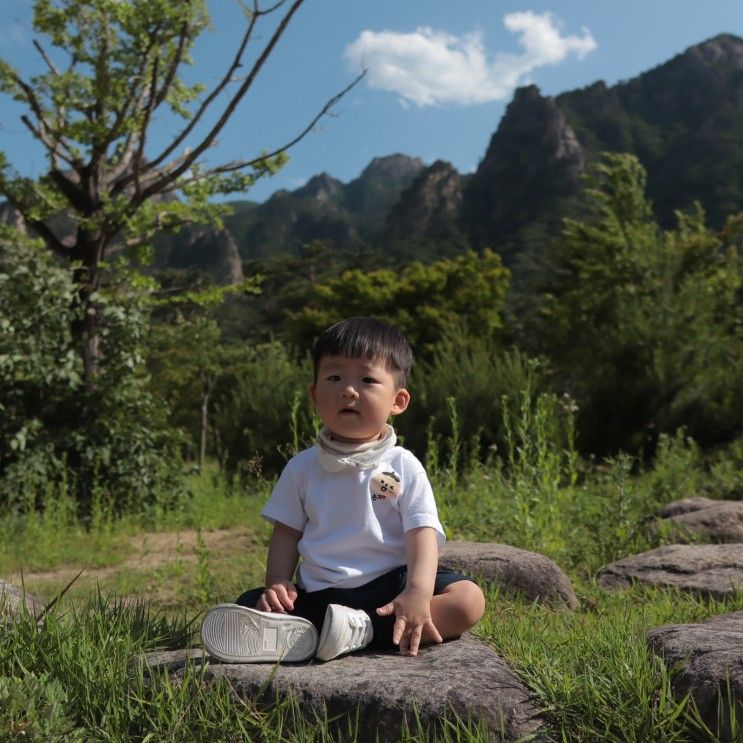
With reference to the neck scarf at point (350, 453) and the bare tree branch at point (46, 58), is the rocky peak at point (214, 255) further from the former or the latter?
the neck scarf at point (350, 453)

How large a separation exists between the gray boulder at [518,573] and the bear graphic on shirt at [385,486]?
1170 millimetres

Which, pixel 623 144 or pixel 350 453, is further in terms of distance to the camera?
pixel 623 144

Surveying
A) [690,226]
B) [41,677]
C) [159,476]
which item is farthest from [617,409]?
[690,226]

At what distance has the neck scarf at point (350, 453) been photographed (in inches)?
96.4

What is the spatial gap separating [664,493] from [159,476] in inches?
174

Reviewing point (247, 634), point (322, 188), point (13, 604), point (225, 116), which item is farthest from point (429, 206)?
point (247, 634)

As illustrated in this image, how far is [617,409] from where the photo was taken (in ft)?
33.3

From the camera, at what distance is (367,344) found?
240 cm

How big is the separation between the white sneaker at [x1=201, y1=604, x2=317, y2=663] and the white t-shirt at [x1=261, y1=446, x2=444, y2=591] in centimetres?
28

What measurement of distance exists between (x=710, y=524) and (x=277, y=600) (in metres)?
3.49

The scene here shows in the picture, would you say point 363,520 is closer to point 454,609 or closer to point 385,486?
point 385,486

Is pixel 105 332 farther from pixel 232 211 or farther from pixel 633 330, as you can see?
pixel 633 330

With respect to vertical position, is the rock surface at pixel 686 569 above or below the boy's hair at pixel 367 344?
below

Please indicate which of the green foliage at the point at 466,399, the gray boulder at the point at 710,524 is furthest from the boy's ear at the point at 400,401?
the green foliage at the point at 466,399
